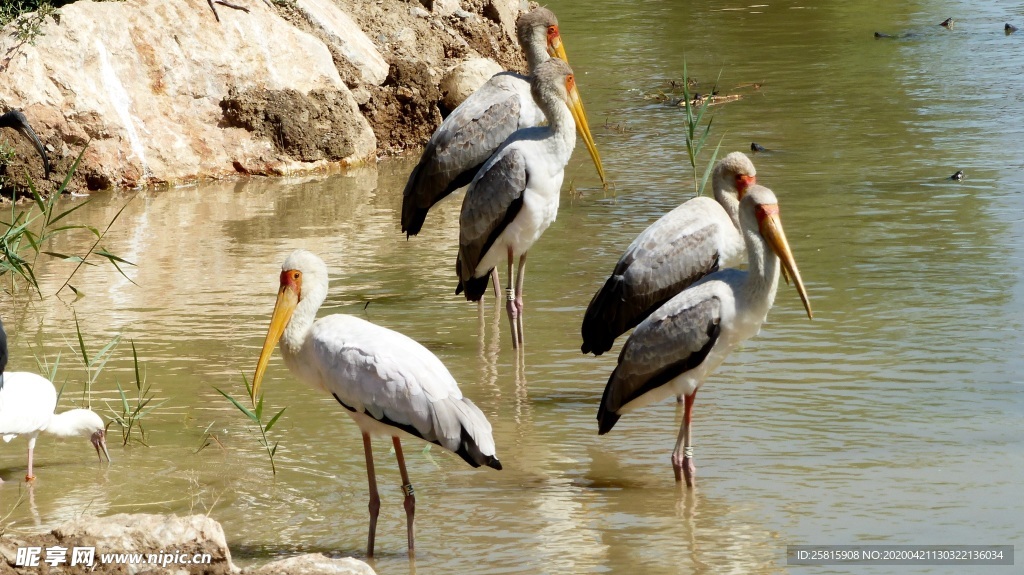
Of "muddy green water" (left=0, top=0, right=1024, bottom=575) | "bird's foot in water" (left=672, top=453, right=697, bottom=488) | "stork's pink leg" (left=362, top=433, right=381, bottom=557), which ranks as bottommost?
"muddy green water" (left=0, top=0, right=1024, bottom=575)

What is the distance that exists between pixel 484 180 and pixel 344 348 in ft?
9.04

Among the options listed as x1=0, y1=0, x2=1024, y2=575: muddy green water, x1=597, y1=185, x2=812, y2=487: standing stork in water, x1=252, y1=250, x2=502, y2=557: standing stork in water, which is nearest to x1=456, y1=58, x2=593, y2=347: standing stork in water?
x1=0, y1=0, x2=1024, y2=575: muddy green water

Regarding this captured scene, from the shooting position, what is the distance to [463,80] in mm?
12320

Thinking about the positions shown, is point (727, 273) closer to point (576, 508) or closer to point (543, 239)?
point (576, 508)

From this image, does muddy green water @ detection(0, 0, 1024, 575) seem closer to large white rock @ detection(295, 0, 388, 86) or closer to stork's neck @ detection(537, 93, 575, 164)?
stork's neck @ detection(537, 93, 575, 164)

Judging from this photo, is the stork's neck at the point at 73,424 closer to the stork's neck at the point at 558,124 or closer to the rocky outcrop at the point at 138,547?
the rocky outcrop at the point at 138,547

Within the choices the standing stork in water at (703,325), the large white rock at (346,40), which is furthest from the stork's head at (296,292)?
the large white rock at (346,40)

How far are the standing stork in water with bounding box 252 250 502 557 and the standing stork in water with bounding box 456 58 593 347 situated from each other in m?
2.39

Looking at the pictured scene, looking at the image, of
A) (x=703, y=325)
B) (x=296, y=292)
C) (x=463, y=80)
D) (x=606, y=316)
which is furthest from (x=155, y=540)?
(x=463, y=80)

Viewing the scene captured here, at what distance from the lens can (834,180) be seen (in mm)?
10234

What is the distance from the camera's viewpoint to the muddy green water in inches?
194

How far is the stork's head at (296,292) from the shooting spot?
496cm

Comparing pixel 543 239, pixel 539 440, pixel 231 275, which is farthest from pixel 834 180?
pixel 539 440

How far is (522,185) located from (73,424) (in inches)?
103
